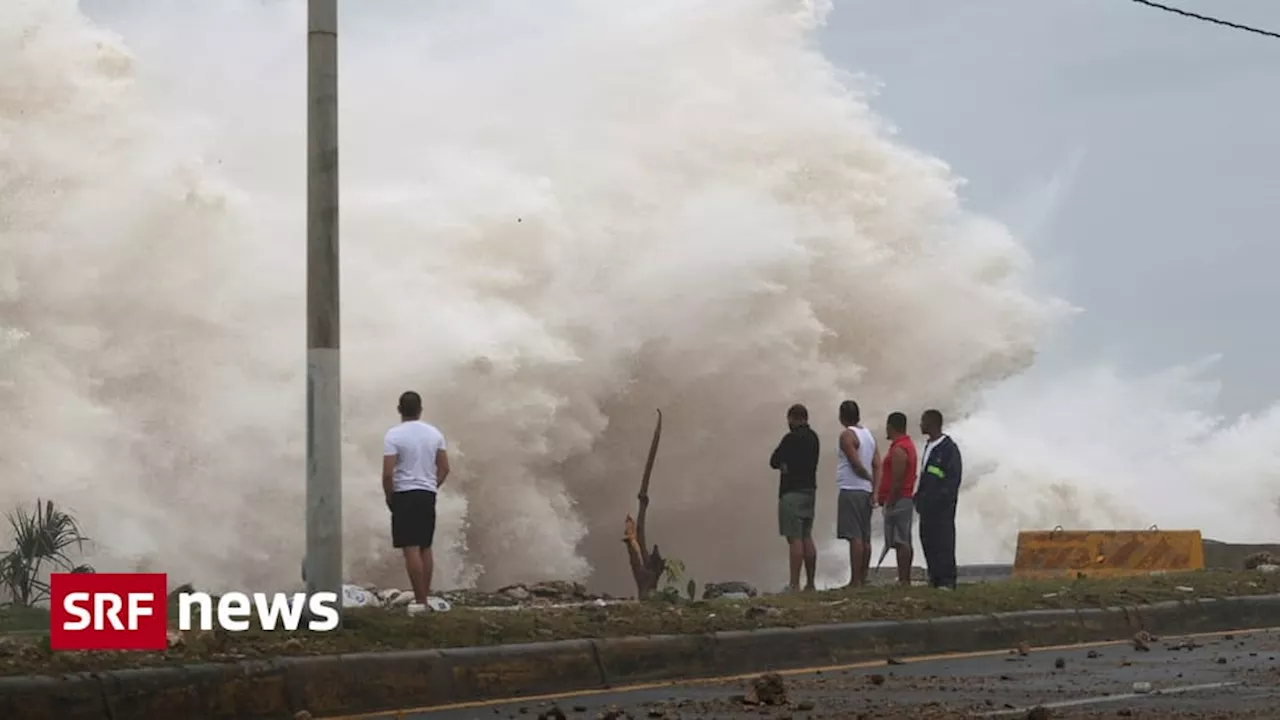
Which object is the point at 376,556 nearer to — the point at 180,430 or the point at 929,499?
the point at 180,430

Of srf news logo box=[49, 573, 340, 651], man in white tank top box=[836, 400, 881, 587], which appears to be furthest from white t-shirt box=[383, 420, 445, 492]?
man in white tank top box=[836, 400, 881, 587]

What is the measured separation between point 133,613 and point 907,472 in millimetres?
7203

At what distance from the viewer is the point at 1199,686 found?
10453mm

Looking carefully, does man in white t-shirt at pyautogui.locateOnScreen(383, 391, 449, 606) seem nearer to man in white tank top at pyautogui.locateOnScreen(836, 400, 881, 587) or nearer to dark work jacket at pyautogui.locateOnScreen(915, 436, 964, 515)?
man in white tank top at pyautogui.locateOnScreen(836, 400, 881, 587)

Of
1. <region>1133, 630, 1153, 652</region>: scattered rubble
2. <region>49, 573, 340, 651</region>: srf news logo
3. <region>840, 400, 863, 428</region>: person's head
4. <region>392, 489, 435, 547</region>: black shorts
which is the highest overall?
<region>840, 400, 863, 428</region>: person's head

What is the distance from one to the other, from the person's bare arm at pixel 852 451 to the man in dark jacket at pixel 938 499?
46cm

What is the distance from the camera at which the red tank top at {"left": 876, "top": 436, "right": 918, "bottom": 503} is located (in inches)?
629

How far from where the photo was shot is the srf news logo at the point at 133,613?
10.1 meters

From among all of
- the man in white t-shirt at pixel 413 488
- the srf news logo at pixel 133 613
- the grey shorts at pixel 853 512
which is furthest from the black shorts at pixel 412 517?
the grey shorts at pixel 853 512

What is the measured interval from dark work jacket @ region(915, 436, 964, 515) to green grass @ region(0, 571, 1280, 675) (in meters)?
0.66

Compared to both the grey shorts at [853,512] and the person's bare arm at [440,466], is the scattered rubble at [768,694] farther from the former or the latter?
the grey shorts at [853,512]

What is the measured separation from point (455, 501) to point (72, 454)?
402 centimetres

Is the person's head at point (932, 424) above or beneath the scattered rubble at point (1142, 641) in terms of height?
above

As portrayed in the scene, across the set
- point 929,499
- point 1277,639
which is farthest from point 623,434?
point 1277,639
